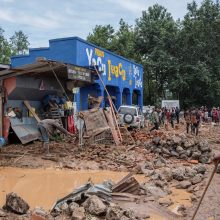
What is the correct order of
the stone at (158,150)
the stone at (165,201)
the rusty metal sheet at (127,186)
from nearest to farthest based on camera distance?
the stone at (165,201) < the rusty metal sheet at (127,186) < the stone at (158,150)

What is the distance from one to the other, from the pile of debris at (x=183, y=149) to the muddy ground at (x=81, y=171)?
301 millimetres

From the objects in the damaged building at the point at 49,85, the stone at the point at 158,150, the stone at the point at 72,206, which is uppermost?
the damaged building at the point at 49,85

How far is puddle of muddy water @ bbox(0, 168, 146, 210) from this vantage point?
9844mm

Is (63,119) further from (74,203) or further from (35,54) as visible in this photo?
(74,203)

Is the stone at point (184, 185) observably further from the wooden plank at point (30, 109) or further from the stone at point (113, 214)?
the wooden plank at point (30, 109)

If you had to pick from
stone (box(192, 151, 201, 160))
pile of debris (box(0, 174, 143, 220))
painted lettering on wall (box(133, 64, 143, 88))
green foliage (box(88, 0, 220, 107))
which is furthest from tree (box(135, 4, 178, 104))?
pile of debris (box(0, 174, 143, 220))

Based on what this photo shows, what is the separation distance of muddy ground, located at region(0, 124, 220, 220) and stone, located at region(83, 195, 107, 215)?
2.77 feet

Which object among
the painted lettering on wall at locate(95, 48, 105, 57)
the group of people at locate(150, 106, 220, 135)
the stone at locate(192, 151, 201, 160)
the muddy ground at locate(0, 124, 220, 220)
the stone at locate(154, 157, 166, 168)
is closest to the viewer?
the muddy ground at locate(0, 124, 220, 220)

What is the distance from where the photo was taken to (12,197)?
795 centimetres

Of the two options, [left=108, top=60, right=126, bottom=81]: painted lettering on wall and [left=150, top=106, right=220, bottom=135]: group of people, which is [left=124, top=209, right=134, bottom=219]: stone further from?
[left=108, top=60, right=126, bottom=81]: painted lettering on wall

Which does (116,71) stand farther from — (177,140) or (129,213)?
(129,213)

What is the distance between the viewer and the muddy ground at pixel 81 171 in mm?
8652

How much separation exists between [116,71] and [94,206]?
2391 centimetres

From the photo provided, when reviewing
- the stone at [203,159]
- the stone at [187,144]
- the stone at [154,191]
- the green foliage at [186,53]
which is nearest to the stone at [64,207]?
the stone at [154,191]
